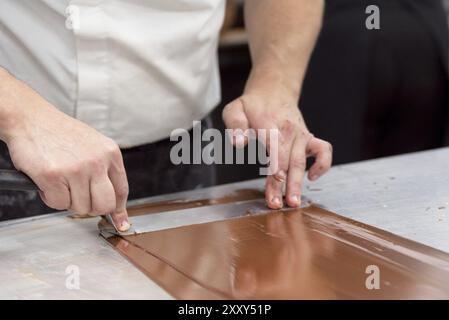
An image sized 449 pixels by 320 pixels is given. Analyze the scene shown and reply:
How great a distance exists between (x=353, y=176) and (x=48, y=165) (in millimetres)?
633

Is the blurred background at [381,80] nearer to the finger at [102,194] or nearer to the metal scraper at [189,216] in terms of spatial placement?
the metal scraper at [189,216]

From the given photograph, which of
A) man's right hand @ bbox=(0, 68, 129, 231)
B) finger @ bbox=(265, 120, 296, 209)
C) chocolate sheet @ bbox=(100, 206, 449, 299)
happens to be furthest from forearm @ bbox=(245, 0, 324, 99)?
man's right hand @ bbox=(0, 68, 129, 231)

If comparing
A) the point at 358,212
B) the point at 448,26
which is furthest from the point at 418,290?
the point at 448,26

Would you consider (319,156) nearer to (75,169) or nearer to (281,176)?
(281,176)

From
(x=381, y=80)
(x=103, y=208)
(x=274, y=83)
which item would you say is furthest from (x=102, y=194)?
(x=381, y=80)

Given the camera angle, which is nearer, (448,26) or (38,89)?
(38,89)

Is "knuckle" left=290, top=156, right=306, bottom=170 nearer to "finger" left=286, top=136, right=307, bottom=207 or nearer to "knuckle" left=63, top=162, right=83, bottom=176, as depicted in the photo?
"finger" left=286, top=136, right=307, bottom=207

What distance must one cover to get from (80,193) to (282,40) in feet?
2.02

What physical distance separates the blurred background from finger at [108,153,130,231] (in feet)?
4.79

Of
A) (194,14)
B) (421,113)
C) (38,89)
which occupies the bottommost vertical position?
(421,113)

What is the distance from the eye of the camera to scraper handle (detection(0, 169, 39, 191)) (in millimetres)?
907

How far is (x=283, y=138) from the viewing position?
4.00 feet

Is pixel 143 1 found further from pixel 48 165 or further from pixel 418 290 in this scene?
pixel 418 290

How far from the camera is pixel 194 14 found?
48.3 inches
